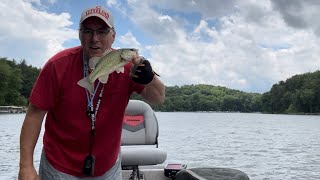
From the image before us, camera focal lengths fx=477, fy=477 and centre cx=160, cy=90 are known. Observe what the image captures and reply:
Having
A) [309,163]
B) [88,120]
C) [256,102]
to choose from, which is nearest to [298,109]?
[256,102]

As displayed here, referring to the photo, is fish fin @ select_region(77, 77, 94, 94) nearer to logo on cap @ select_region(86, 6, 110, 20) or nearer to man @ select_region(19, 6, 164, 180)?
man @ select_region(19, 6, 164, 180)

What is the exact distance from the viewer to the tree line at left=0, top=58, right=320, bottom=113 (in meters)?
114

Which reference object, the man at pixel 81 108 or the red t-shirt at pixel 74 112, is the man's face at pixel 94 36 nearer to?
the man at pixel 81 108

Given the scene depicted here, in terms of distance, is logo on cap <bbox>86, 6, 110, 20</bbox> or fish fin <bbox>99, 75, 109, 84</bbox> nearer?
fish fin <bbox>99, 75, 109, 84</bbox>

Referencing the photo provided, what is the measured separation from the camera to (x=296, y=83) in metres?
148

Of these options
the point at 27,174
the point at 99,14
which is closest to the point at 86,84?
the point at 99,14

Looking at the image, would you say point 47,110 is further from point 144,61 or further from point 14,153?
point 14,153

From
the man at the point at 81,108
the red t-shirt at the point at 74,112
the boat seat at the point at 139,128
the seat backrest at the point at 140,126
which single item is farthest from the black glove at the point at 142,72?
the seat backrest at the point at 140,126

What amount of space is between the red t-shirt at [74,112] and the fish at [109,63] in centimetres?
20

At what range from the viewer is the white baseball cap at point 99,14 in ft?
10.3

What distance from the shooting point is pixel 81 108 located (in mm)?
3150

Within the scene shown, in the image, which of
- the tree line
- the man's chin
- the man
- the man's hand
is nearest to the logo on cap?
the man

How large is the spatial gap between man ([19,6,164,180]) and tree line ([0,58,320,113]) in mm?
101553

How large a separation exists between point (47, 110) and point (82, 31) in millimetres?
575
